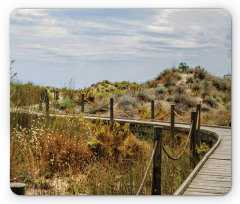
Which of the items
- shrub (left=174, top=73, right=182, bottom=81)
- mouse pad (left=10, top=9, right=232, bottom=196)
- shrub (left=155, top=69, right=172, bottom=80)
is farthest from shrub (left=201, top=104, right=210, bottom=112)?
mouse pad (left=10, top=9, right=232, bottom=196)

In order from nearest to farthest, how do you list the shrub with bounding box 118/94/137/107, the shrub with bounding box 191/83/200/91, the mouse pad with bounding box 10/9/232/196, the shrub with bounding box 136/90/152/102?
1. the mouse pad with bounding box 10/9/232/196
2. the shrub with bounding box 118/94/137/107
3. the shrub with bounding box 191/83/200/91
4. the shrub with bounding box 136/90/152/102

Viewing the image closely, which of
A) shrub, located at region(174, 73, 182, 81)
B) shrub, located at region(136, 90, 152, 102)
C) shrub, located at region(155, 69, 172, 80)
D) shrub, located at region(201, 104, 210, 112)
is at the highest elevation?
shrub, located at region(155, 69, 172, 80)

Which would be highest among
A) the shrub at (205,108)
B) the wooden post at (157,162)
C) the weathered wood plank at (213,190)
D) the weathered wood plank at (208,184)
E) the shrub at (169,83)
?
the shrub at (169,83)

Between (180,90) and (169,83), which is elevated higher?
(169,83)

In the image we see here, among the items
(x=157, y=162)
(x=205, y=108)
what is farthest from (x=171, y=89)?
(x=157, y=162)

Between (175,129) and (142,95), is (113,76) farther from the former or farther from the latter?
(142,95)

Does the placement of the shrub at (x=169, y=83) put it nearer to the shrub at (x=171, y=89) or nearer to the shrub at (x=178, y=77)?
the shrub at (x=178, y=77)

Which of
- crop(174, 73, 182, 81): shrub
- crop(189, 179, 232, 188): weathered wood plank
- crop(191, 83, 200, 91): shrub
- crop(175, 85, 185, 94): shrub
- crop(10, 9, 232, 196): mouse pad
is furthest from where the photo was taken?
crop(174, 73, 182, 81): shrub

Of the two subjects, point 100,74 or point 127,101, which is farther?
point 127,101

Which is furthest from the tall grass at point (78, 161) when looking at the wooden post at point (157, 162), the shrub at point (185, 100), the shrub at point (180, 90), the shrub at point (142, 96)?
the shrub at point (180, 90)

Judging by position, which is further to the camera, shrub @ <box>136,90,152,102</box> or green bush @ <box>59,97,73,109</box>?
shrub @ <box>136,90,152,102</box>

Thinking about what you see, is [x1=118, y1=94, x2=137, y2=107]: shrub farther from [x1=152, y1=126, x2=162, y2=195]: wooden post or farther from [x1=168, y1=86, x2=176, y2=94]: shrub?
[x1=152, y1=126, x2=162, y2=195]: wooden post

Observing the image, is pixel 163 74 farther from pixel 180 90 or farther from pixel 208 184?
pixel 208 184

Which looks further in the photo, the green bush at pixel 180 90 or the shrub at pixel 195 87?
the green bush at pixel 180 90
